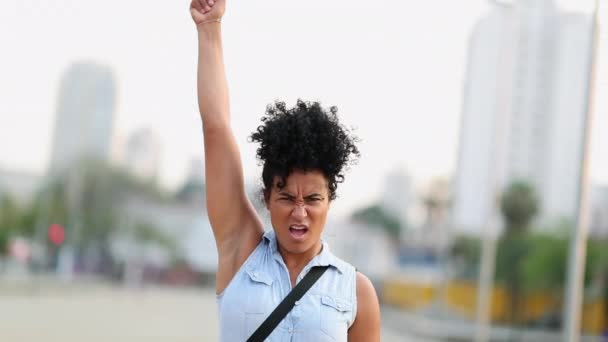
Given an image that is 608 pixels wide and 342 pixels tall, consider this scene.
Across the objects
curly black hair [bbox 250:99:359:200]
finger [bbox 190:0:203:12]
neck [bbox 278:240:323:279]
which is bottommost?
neck [bbox 278:240:323:279]

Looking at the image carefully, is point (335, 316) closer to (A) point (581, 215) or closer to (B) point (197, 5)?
(B) point (197, 5)

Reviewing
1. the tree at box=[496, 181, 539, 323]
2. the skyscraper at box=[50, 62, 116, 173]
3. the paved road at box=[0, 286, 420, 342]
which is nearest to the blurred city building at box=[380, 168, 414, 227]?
the skyscraper at box=[50, 62, 116, 173]

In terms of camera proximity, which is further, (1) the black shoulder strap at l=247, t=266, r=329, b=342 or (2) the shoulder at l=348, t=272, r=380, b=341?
(2) the shoulder at l=348, t=272, r=380, b=341

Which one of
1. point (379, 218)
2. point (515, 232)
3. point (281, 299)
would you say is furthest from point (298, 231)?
point (379, 218)

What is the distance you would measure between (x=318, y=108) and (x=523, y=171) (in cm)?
7959

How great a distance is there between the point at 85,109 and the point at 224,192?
332 ft

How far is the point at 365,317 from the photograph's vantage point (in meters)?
2.55

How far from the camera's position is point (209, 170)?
2660 mm

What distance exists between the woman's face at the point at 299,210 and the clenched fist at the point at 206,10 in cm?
63

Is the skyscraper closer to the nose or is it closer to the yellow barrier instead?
the yellow barrier

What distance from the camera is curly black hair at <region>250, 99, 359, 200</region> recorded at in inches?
99.7

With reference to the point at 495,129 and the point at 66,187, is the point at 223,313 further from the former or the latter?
the point at 66,187

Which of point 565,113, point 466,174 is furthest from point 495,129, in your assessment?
point 565,113

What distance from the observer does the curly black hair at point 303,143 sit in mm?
2533
